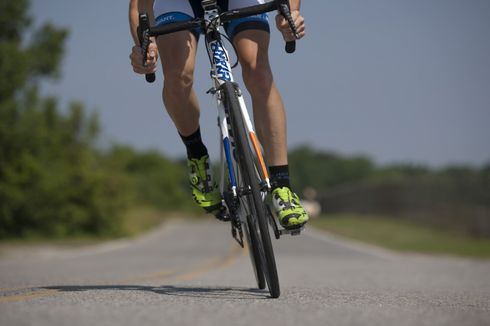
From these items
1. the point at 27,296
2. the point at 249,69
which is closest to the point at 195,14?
the point at 249,69

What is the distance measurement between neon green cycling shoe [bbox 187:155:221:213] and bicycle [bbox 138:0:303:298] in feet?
0.56

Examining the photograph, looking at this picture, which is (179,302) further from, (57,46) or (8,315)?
(57,46)

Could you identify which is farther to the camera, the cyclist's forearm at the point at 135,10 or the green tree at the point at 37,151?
the green tree at the point at 37,151

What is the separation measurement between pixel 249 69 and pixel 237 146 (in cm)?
57

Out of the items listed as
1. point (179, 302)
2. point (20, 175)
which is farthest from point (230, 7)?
point (20, 175)

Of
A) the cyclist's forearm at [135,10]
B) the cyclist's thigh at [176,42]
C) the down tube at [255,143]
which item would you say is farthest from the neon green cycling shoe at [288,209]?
the cyclist's forearm at [135,10]

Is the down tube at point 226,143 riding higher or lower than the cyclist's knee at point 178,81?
lower

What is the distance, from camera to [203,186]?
187 inches

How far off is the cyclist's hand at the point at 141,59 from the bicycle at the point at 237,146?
0.20 feet

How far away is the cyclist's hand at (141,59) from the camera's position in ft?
14.1

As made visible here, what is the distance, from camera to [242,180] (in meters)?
4.15

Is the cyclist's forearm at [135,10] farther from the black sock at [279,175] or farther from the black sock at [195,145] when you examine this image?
the black sock at [279,175]

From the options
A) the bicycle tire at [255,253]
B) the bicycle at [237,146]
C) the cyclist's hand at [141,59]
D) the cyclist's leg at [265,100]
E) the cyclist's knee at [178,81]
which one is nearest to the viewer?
the bicycle at [237,146]

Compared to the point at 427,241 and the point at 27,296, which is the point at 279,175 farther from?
the point at 427,241
